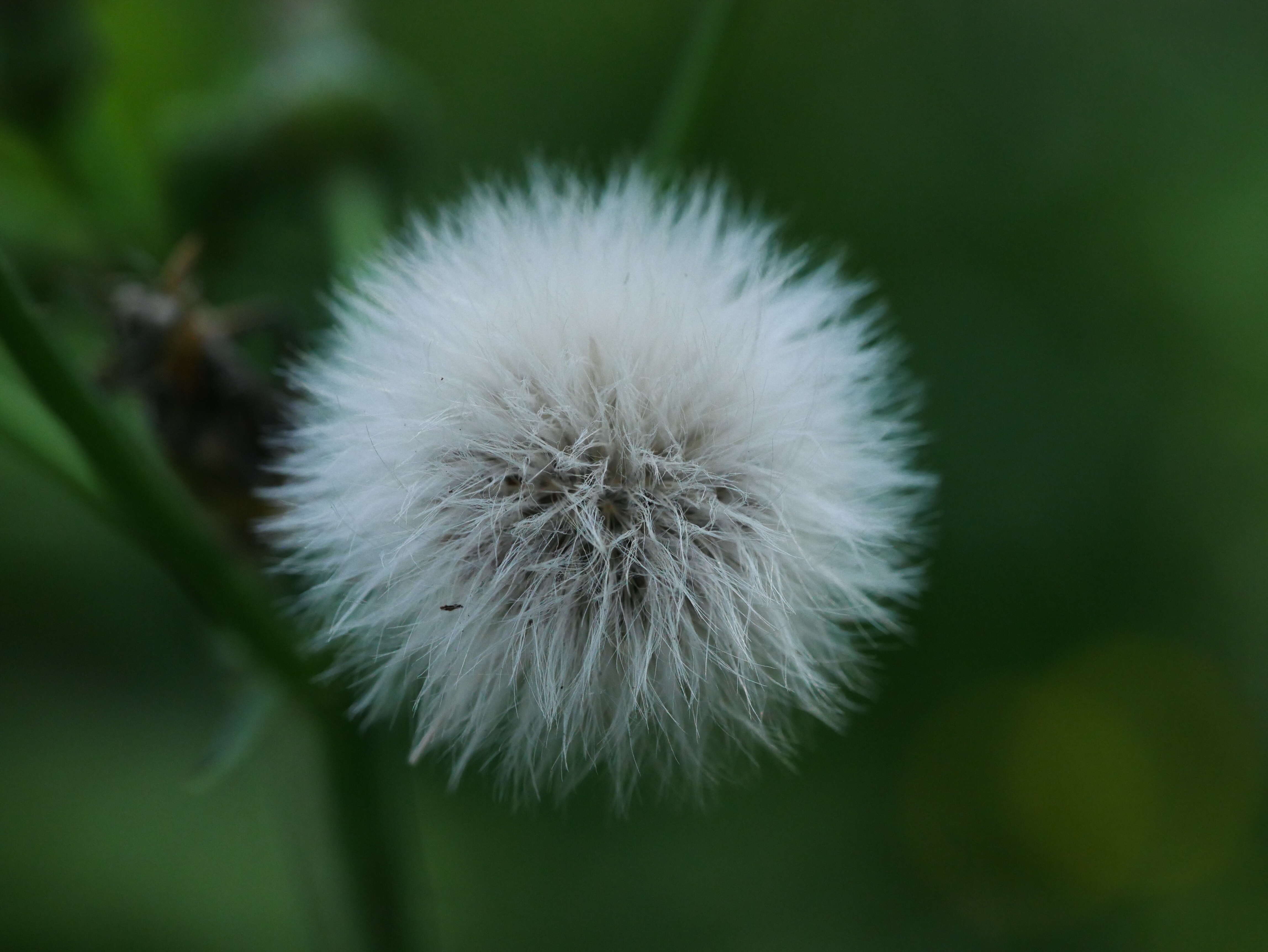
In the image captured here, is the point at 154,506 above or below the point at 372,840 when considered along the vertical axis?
above

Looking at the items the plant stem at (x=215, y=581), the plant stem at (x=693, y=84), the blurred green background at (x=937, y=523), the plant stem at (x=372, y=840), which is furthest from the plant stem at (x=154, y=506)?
the blurred green background at (x=937, y=523)

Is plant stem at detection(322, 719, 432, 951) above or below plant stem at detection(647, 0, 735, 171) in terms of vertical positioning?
below

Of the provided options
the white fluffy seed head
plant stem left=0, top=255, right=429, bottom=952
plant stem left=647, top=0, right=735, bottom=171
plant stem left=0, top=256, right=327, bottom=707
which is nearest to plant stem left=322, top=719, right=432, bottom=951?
plant stem left=0, top=255, right=429, bottom=952

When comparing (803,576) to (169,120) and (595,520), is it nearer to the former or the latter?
(595,520)

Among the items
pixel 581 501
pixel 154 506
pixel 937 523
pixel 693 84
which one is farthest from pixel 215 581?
pixel 937 523

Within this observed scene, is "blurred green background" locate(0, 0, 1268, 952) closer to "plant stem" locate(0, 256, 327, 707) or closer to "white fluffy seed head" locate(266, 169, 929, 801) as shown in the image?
"plant stem" locate(0, 256, 327, 707)

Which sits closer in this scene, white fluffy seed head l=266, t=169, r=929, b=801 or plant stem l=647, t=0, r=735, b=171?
white fluffy seed head l=266, t=169, r=929, b=801

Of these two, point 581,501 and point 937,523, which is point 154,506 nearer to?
point 581,501

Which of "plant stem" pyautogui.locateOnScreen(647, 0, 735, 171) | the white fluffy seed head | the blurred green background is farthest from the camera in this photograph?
the blurred green background
